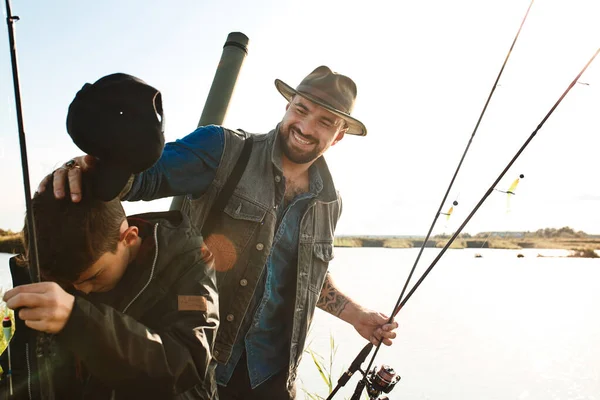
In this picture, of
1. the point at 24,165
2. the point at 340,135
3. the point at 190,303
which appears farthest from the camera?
the point at 340,135

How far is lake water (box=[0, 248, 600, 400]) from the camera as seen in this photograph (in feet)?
18.7

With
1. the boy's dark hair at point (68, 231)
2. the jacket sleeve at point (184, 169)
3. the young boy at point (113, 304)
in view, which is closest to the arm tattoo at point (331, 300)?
the jacket sleeve at point (184, 169)

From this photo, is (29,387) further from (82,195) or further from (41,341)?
(82,195)

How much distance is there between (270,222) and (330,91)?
0.90 metres

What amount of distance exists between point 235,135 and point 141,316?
1152mm

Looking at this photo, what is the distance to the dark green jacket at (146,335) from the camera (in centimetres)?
109

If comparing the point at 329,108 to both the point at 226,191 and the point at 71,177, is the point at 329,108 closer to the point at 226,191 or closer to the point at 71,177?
the point at 226,191

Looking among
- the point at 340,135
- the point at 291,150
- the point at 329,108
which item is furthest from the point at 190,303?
the point at 340,135

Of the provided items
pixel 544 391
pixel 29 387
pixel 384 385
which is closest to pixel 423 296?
pixel 544 391

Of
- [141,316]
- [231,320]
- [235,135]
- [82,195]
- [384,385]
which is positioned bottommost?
[384,385]

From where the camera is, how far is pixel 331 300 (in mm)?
2861

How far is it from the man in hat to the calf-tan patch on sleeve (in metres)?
0.61

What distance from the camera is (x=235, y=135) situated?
7.41ft

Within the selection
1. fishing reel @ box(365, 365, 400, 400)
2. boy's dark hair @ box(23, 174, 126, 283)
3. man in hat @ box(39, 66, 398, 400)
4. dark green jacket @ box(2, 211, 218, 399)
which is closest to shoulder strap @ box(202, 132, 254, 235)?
man in hat @ box(39, 66, 398, 400)
